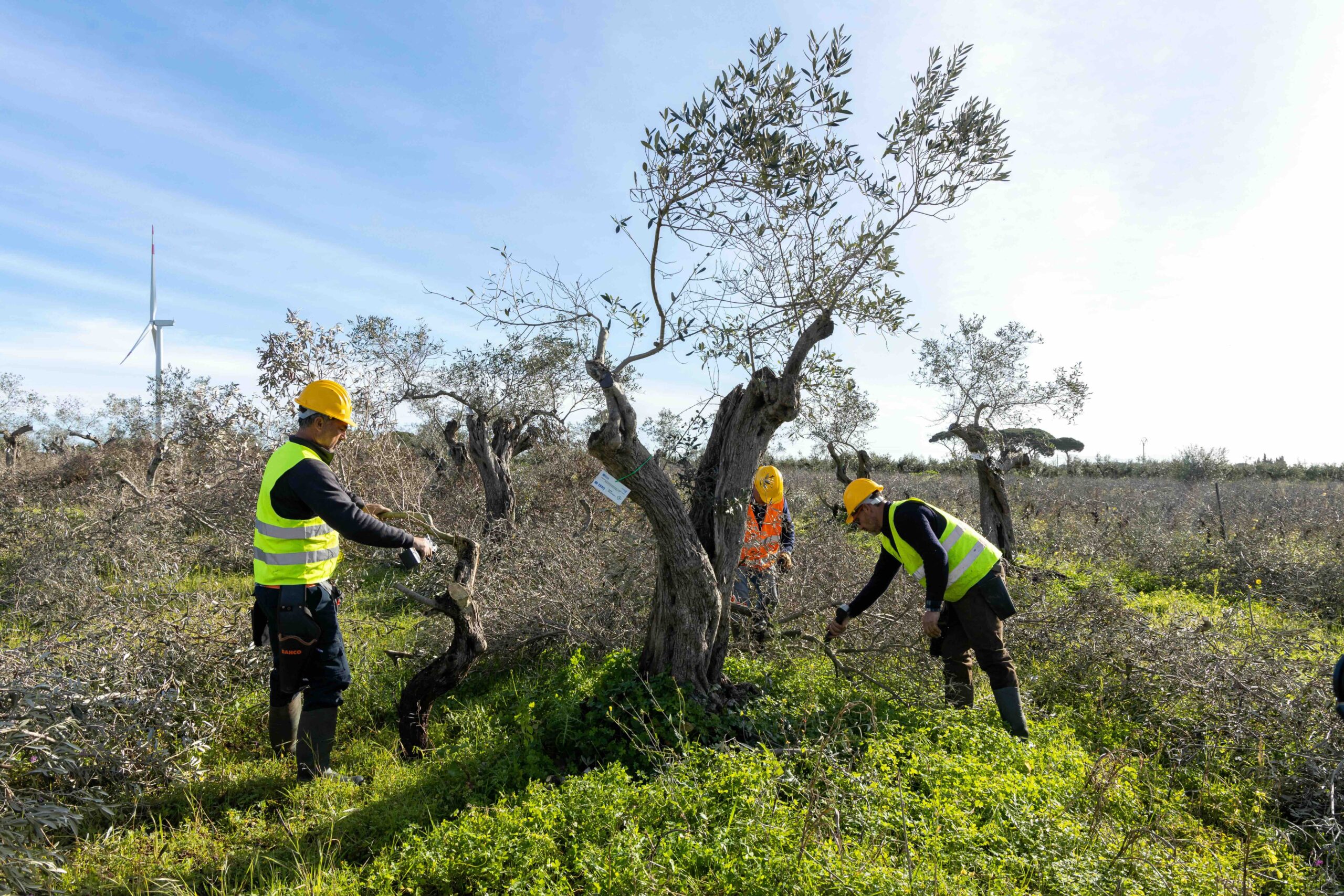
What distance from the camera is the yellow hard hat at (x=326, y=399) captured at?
4.11 meters

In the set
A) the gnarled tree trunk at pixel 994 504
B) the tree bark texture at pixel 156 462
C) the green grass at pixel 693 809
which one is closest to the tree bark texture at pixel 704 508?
the green grass at pixel 693 809

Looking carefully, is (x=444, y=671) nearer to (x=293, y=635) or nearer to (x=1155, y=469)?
(x=293, y=635)

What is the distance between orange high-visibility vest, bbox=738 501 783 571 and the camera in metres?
6.46

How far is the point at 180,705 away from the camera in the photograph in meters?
4.37

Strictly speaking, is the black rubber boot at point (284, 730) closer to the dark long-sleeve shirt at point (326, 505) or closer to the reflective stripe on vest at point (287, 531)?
the reflective stripe on vest at point (287, 531)

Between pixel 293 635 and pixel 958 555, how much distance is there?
4.30 meters

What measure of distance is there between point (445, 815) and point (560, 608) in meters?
2.39

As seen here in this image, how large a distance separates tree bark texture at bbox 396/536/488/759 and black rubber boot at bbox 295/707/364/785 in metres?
0.43

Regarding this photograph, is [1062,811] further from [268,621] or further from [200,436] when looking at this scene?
[200,436]

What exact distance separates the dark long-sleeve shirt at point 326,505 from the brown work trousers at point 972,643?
3778 millimetres

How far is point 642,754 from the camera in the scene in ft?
13.9

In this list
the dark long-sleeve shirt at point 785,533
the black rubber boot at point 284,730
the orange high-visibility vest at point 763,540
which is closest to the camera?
the black rubber boot at point 284,730

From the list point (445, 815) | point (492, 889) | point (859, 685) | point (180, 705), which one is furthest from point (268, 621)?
point (859, 685)

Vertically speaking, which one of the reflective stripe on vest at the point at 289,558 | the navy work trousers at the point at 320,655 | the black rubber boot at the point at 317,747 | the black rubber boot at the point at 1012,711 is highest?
the reflective stripe on vest at the point at 289,558
